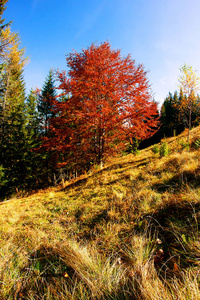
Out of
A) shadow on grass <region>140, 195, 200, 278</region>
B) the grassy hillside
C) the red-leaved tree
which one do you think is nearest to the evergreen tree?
the red-leaved tree

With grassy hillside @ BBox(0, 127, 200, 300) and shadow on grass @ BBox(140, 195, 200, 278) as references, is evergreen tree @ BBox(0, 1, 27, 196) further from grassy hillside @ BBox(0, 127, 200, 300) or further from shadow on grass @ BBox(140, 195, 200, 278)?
shadow on grass @ BBox(140, 195, 200, 278)

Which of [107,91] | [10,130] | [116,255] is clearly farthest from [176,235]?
[10,130]

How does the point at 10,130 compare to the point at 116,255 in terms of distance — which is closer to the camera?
the point at 116,255

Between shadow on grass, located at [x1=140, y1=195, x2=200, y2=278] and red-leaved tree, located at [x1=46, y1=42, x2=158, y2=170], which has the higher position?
red-leaved tree, located at [x1=46, y1=42, x2=158, y2=170]

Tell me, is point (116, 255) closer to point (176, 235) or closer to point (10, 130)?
point (176, 235)

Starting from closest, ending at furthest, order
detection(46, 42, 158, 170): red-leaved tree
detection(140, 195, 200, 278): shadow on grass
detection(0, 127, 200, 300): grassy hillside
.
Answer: detection(0, 127, 200, 300): grassy hillside, detection(140, 195, 200, 278): shadow on grass, detection(46, 42, 158, 170): red-leaved tree

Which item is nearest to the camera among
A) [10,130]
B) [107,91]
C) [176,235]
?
[176,235]

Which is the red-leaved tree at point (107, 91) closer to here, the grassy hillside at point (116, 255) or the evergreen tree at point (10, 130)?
the grassy hillside at point (116, 255)

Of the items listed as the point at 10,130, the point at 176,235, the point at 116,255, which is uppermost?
the point at 10,130

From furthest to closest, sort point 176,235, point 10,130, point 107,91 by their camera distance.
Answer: point 10,130 → point 107,91 → point 176,235

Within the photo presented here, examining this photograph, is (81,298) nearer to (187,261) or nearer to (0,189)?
(187,261)

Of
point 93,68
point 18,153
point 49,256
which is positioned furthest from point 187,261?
point 18,153

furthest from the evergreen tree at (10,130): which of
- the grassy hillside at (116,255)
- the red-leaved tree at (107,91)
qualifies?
the grassy hillside at (116,255)

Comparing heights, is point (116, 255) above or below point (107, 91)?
below
